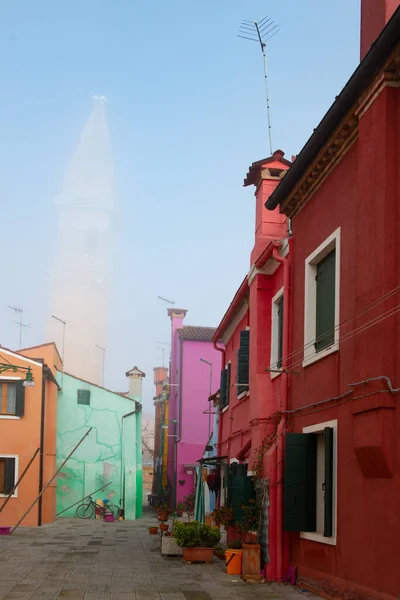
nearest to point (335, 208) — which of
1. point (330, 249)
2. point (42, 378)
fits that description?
point (330, 249)

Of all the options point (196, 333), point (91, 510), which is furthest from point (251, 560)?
point (196, 333)

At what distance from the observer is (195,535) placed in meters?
14.5

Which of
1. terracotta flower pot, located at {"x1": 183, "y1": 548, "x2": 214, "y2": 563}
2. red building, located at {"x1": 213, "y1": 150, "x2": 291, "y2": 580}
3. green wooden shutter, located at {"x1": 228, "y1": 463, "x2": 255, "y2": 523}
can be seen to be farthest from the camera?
terracotta flower pot, located at {"x1": 183, "y1": 548, "x2": 214, "y2": 563}

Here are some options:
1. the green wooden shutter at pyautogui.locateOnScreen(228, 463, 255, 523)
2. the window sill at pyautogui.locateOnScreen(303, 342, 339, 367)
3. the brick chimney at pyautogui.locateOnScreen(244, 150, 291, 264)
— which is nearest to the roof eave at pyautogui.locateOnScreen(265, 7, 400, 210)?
the brick chimney at pyautogui.locateOnScreen(244, 150, 291, 264)

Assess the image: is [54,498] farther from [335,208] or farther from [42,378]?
[335,208]

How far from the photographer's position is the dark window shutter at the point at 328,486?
9695 millimetres

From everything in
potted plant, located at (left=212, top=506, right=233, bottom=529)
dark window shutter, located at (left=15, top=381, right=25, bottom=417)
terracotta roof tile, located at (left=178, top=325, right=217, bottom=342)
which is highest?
terracotta roof tile, located at (left=178, top=325, right=217, bottom=342)

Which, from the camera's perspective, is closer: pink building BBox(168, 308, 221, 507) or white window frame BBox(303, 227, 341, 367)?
white window frame BBox(303, 227, 341, 367)

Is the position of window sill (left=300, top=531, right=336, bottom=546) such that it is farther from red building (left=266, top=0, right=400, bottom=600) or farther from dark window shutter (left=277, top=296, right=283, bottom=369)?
dark window shutter (left=277, top=296, right=283, bottom=369)

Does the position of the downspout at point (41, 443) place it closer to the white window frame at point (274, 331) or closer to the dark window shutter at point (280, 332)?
the white window frame at point (274, 331)

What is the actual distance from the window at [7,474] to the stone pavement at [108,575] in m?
5.71

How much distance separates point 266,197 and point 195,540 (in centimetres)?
651

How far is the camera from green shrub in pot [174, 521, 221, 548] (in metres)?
14.4

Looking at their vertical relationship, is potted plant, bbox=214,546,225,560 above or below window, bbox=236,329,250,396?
below
